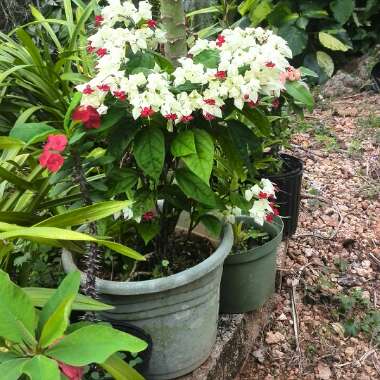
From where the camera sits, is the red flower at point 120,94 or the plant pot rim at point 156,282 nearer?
the red flower at point 120,94

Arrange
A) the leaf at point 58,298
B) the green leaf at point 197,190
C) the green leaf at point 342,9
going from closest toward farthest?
the leaf at point 58,298 < the green leaf at point 197,190 < the green leaf at point 342,9

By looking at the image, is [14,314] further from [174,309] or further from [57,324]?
[174,309]

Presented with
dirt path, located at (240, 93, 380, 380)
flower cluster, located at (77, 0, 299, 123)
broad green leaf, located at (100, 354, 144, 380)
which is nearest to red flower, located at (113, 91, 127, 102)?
flower cluster, located at (77, 0, 299, 123)

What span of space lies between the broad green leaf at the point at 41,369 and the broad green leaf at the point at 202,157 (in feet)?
1.72

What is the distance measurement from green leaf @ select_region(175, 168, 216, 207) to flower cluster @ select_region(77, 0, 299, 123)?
0.17 metres

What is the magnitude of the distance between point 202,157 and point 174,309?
1.50 feet

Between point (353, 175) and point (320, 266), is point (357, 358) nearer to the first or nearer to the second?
point (320, 266)

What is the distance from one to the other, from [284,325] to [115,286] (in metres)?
0.97

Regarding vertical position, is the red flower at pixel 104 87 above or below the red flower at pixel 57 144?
above

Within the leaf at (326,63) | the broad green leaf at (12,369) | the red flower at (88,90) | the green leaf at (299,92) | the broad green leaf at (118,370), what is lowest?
the leaf at (326,63)

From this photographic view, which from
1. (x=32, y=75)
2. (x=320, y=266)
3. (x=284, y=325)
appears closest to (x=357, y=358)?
(x=284, y=325)

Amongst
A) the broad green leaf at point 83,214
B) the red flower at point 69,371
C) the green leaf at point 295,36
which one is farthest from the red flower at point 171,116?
the green leaf at point 295,36

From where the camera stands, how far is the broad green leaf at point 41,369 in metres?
0.87

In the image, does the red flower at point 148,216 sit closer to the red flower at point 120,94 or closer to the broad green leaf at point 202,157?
the broad green leaf at point 202,157
